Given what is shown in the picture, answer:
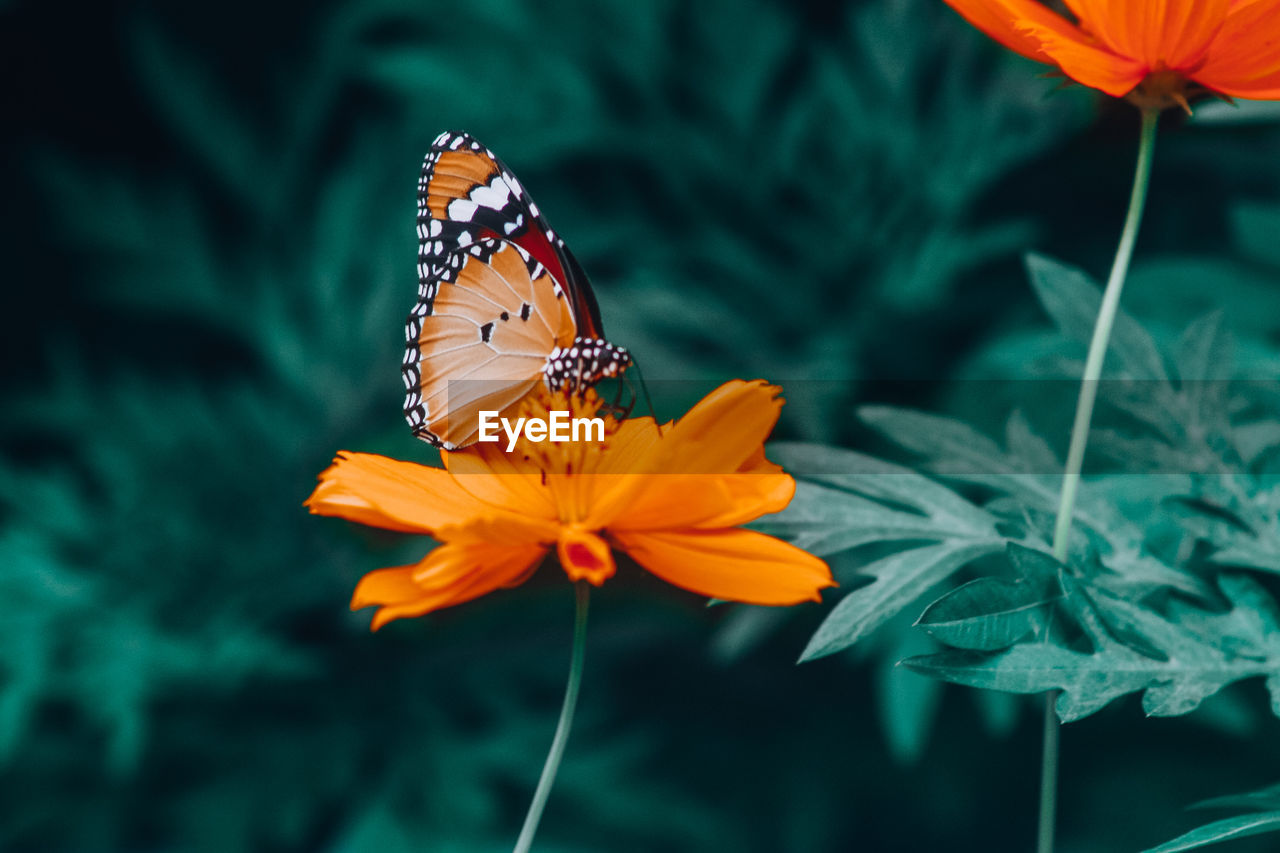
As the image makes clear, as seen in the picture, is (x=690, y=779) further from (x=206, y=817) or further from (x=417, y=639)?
(x=206, y=817)

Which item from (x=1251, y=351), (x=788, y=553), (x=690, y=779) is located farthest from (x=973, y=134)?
(x=788, y=553)

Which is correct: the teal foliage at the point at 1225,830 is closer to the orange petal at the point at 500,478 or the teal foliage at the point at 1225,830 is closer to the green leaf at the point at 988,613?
the green leaf at the point at 988,613

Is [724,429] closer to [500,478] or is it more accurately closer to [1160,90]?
[500,478]

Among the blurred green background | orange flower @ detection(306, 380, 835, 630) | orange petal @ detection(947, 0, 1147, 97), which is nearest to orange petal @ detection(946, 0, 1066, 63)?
orange petal @ detection(947, 0, 1147, 97)

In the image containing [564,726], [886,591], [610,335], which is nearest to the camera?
[564,726]

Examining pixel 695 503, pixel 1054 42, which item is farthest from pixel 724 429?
pixel 1054 42

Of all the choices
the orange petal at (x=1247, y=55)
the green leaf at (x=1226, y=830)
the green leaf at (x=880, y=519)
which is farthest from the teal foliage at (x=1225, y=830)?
the orange petal at (x=1247, y=55)
